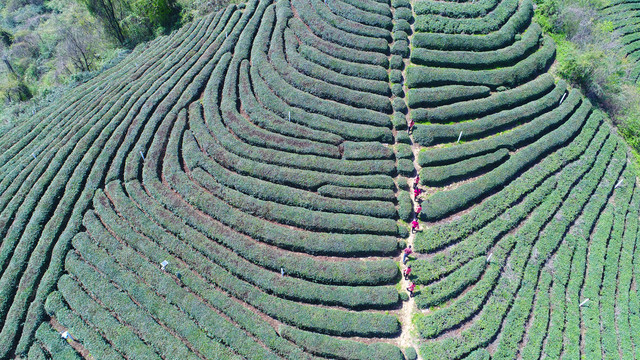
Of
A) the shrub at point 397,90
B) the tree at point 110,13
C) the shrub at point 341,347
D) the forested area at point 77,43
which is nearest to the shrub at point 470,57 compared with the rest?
the shrub at point 397,90

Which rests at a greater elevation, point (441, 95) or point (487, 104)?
point (487, 104)

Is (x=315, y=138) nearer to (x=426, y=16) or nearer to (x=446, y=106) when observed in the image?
(x=446, y=106)

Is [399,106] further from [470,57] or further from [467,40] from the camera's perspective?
[467,40]

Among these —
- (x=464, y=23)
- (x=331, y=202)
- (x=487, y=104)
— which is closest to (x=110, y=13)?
(x=331, y=202)

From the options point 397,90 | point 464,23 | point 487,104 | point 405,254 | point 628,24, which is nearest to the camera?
point 405,254

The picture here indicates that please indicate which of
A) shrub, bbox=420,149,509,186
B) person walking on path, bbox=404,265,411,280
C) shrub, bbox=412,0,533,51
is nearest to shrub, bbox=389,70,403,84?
shrub, bbox=412,0,533,51

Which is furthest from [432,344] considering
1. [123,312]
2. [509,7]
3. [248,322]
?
[509,7]
